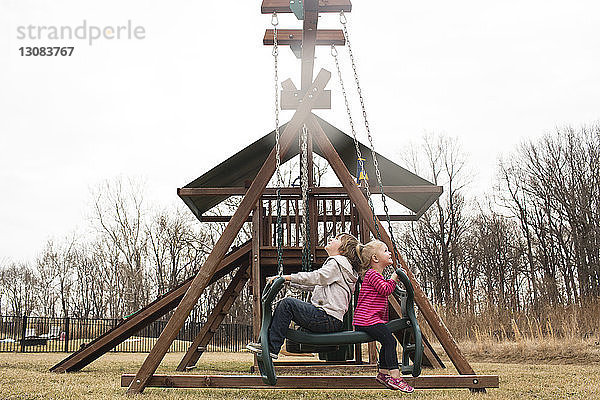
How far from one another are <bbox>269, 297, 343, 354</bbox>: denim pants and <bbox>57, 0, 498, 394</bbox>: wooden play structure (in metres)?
0.23

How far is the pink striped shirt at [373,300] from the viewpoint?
191 inches

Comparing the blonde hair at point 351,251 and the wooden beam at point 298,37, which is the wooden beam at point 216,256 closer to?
the wooden beam at point 298,37

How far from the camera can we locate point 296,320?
15.9 feet

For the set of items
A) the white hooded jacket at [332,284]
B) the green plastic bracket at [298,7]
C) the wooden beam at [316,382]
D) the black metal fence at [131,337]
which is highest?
the green plastic bracket at [298,7]

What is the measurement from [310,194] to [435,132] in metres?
25.2

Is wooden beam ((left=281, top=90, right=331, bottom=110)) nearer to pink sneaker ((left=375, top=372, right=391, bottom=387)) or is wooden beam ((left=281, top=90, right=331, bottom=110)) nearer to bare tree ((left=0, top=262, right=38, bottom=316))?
pink sneaker ((left=375, top=372, right=391, bottom=387))

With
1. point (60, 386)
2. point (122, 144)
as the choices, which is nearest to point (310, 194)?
point (60, 386)

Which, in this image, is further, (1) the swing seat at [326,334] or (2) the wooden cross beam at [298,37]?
(2) the wooden cross beam at [298,37]

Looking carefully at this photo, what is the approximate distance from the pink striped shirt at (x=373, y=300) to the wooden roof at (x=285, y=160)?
496 centimetres

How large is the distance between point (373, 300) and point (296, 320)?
67cm

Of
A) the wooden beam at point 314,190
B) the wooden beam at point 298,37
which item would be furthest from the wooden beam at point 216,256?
the wooden beam at point 314,190

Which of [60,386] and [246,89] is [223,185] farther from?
[246,89]

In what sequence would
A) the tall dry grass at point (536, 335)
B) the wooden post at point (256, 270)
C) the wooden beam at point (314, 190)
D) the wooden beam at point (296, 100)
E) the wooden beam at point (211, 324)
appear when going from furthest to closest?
1. the tall dry grass at point (536, 335)
2. the wooden beam at point (211, 324)
3. the wooden beam at point (314, 190)
4. the wooden post at point (256, 270)
5. the wooden beam at point (296, 100)

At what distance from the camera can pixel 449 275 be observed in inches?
1281
